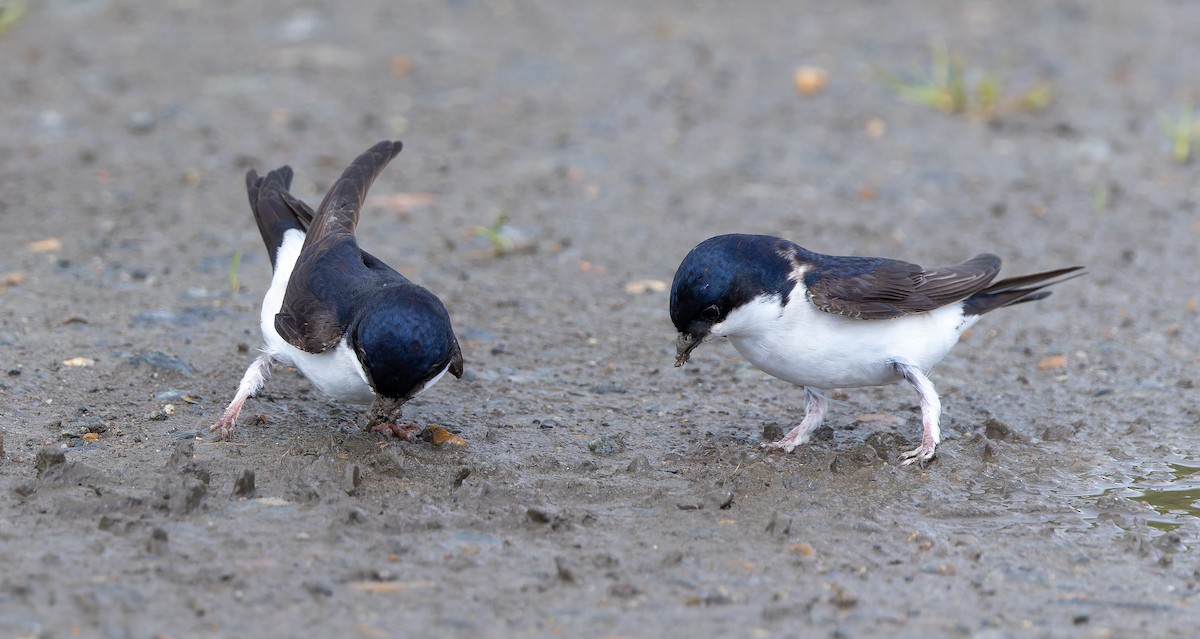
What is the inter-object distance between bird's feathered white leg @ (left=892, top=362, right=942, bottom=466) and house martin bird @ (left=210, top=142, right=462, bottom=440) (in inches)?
66.3

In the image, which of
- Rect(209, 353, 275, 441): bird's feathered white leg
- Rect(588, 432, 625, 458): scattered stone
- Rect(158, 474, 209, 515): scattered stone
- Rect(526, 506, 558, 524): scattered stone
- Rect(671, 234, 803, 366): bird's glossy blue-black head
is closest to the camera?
Rect(158, 474, 209, 515): scattered stone

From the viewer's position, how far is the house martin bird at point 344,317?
4.43 meters

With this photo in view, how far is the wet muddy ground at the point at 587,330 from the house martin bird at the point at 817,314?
0.95 ft

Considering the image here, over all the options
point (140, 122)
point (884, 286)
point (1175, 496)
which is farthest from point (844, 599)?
point (140, 122)

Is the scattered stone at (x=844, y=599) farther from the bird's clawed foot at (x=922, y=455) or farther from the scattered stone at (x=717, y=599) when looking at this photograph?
the bird's clawed foot at (x=922, y=455)

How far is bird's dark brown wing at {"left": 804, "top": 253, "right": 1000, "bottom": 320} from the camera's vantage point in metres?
4.90

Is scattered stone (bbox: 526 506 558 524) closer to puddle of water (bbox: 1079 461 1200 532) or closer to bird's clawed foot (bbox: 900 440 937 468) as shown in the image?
bird's clawed foot (bbox: 900 440 937 468)

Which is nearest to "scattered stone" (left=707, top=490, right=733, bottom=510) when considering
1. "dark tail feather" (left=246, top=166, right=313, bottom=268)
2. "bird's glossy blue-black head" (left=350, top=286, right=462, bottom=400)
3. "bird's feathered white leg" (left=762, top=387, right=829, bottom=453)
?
"bird's feathered white leg" (left=762, top=387, right=829, bottom=453)

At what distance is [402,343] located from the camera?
14.4 feet

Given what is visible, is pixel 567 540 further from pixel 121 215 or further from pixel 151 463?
pixel 121 215

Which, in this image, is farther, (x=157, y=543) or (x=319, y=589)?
(x=157, y=543)

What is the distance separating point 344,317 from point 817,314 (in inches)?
68.0

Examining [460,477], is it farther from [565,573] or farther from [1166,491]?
[1166,491]

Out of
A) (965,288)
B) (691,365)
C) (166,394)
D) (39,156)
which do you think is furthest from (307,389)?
(39,156)
